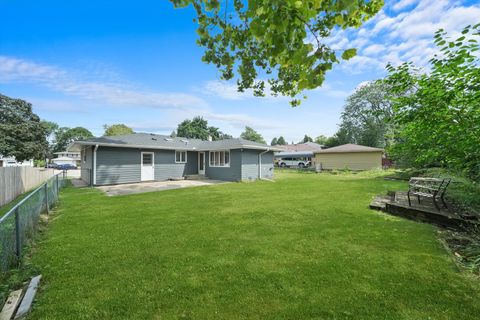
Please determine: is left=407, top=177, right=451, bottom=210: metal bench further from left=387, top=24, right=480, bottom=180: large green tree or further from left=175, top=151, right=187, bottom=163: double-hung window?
left=175, top=151, right=187, bottom=163: double-hung window

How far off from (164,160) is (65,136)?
6965cm

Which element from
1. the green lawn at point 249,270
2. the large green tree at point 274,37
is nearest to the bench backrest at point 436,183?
the green lawn at point 249,270

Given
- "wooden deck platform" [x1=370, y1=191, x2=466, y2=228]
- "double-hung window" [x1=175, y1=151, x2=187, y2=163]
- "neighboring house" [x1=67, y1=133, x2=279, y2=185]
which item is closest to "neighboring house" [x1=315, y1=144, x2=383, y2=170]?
"neighboring house" [x1=67, y1=133, x2=279, y2=185]

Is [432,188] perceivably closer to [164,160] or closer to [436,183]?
[436,183]

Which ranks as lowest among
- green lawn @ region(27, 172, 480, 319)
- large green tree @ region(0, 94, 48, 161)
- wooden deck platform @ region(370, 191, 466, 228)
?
green lawn @ region(27, 172, 480, 319)

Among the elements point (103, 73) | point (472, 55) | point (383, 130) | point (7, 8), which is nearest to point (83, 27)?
point (7, 8)

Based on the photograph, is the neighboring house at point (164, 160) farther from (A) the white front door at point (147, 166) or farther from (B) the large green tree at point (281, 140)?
(B) the large green tree at point (281, 140)

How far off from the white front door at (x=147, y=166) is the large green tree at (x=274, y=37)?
40.8 feet

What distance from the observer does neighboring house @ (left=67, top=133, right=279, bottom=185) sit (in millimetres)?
13039

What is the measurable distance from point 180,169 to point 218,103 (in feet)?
19.6

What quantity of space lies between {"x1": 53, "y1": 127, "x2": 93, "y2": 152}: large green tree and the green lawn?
76071 mm

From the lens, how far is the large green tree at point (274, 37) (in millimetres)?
1851

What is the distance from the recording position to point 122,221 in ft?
18.8

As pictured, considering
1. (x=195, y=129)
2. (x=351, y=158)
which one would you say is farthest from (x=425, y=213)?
(x=195, y=129)
